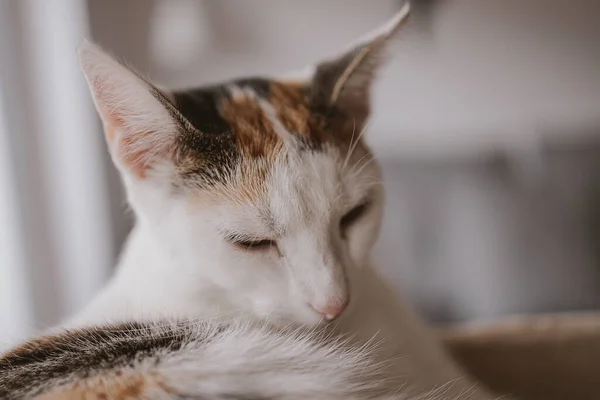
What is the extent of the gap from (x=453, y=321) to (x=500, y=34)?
3.67 feet

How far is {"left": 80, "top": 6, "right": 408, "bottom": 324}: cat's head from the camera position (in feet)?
2.09

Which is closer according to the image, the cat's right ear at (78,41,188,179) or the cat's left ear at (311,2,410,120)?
the cat's right ear at (78,41,188,179)

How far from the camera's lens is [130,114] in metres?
0.65

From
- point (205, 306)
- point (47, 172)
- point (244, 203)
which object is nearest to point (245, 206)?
point (244, 203)

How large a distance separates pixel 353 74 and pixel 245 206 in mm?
224

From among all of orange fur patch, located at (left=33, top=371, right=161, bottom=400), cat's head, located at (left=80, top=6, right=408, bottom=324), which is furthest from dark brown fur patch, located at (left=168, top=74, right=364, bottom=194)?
orange fur patch, located at (left=33, top=371, right=161, bottom=400)

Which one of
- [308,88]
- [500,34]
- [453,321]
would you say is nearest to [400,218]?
[453,321]

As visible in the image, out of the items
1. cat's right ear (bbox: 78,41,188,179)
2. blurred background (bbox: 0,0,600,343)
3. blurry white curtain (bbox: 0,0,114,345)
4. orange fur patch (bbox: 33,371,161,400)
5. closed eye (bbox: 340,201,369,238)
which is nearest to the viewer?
orange fur patch (bbox: 33,371,161,400)

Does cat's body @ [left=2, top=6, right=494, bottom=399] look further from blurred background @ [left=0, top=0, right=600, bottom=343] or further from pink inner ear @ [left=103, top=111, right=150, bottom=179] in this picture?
blurred background @ [left=0, top=0, right=600, bottom=343]

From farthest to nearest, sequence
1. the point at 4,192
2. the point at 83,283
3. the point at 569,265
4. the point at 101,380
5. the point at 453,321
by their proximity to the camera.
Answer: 1. the point at 453,321
2. the point at 569,265
3. the point at 83,283
4. the point at 4,192
5. the point at 101,380

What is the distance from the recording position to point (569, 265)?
7.34ft

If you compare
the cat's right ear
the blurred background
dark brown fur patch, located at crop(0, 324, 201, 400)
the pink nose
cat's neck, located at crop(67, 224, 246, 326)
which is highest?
the cat's right ear

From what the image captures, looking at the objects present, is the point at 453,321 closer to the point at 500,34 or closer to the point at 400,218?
the point at 400,218

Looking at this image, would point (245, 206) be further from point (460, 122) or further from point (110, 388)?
point (460, 122)
